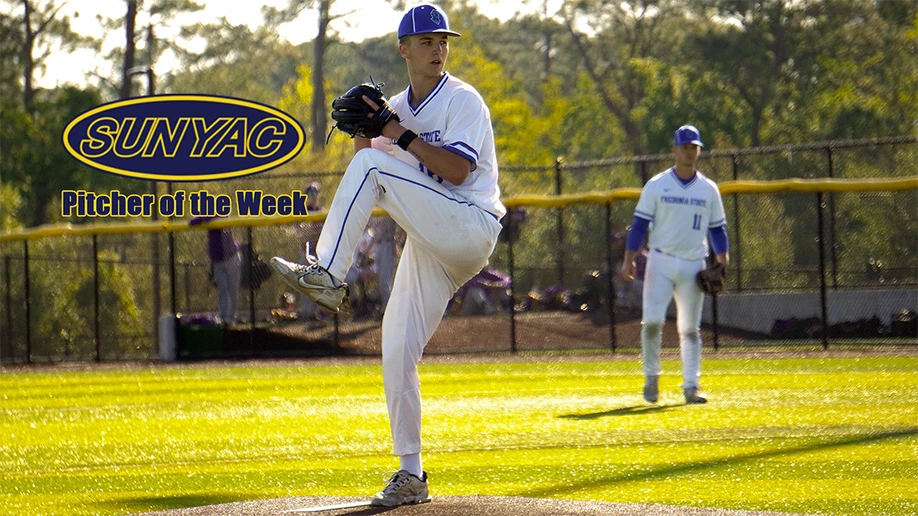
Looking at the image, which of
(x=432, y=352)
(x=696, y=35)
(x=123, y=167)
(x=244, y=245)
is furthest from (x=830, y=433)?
(x=696, y=35)

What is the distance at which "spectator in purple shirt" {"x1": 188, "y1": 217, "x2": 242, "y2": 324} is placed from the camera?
18250mm

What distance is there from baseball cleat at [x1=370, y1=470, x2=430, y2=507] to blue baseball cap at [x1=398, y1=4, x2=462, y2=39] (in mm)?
1898

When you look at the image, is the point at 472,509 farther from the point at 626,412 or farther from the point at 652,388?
the point at 652,388

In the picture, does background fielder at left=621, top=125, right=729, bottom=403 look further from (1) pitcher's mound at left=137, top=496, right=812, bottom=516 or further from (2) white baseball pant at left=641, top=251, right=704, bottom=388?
(1) pitcher's mound at left=137, top=496, right=812, bottom=516

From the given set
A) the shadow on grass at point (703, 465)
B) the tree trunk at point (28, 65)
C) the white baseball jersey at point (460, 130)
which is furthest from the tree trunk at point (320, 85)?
the white baseball jersey at point (460, 130)

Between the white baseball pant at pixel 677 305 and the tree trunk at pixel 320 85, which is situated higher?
the tree trunk at pixel 320 85

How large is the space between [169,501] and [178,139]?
13.8 meters

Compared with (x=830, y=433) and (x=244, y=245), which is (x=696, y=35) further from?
(x=830, y=433)

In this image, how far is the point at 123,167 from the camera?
2077 centimetres

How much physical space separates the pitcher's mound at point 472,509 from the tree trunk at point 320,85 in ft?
117

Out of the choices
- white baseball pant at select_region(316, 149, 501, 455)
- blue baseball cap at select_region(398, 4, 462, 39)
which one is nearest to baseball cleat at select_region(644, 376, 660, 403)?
white baseball pant at select_region(316, 149, 501, 455)

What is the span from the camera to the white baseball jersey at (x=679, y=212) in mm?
10070

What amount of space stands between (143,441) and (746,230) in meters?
14.3

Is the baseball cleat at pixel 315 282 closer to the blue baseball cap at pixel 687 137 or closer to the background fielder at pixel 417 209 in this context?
the background fielder at pixel 417 209
